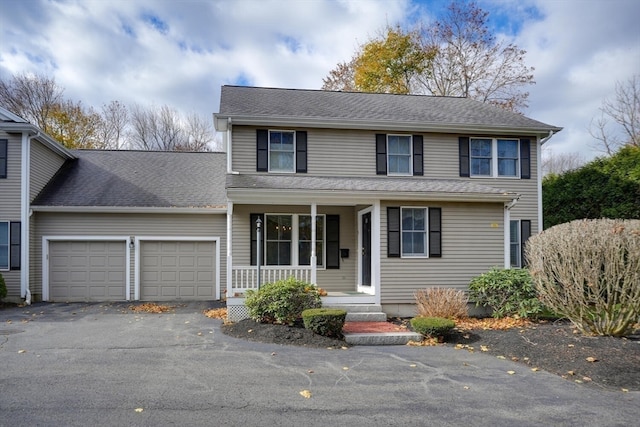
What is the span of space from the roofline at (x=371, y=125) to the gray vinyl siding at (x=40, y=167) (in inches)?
220

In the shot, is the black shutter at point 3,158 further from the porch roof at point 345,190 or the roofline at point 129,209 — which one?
the porch roof at point 345,190

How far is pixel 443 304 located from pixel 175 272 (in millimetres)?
7904

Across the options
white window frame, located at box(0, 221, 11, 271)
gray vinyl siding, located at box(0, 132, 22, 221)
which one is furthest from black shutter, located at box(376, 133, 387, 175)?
white window frame, located at box(0, 221, 11, 271)

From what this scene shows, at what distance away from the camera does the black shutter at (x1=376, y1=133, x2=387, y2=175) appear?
12.7 metres

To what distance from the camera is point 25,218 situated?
40.4 feet

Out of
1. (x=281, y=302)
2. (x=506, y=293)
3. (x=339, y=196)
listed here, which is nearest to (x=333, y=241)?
(x=339, y=196)

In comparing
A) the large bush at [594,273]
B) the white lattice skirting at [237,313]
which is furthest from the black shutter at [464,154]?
the white lattice skirting at [237,313]

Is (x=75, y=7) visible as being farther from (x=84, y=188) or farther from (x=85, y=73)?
(x=85, y=73)

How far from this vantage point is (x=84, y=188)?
13609 millimetres

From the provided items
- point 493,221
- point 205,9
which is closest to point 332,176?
point 493,221

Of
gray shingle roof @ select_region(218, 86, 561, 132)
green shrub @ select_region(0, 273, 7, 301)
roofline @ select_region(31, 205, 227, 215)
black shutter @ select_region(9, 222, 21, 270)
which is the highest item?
gray shingle roof @ select_region(218, 86, 561, 132)

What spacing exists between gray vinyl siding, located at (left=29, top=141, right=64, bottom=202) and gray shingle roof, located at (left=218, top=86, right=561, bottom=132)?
563cm

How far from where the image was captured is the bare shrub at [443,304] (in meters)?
9.66

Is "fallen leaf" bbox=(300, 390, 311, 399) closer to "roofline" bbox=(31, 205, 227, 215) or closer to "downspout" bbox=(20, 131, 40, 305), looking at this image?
"roofline" bbox=(31, 205, 227, 215)
